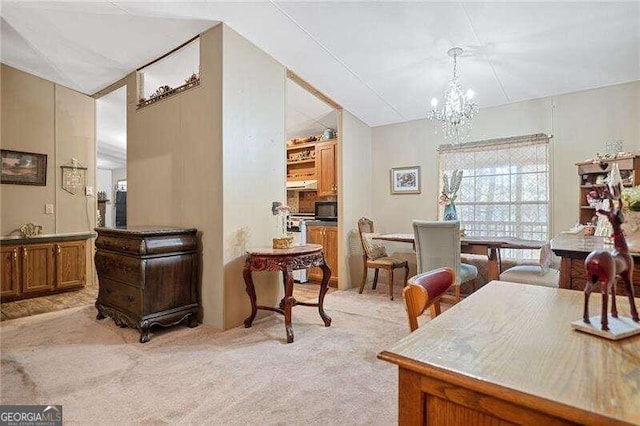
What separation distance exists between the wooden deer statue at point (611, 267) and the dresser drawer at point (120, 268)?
2865 mm

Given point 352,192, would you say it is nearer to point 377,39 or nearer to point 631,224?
point 377,39

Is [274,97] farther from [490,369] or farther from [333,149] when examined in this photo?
[490,369]

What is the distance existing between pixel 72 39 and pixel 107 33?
459 mm

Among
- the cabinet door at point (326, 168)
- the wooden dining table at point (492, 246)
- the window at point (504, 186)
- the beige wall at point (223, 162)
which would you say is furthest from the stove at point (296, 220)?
the wooden dining table at point (492, 246)

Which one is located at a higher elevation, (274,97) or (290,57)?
(290,57)

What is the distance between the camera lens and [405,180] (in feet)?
15.8

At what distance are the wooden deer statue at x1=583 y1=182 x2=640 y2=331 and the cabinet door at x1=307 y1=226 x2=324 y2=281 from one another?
13.5 ft

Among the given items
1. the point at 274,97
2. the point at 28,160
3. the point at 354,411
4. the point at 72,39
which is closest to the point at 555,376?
the point at 354,411

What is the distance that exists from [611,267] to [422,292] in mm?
511

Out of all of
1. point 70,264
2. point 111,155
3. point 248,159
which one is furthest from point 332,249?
point 111,155

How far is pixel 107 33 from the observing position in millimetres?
3168

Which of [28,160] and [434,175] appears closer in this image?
[28,160]

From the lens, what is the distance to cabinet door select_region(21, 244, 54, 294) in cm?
398

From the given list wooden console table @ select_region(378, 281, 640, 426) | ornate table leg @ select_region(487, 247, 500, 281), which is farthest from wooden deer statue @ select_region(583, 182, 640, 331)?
ornate table leg @ select_region(487, 247, 500, 281)
